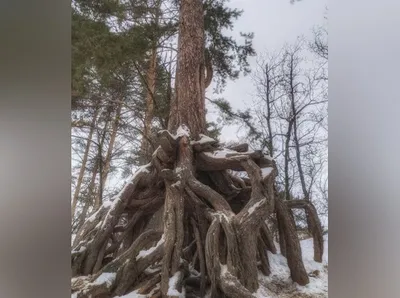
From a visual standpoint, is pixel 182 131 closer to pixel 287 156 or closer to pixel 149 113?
pixel 149 113

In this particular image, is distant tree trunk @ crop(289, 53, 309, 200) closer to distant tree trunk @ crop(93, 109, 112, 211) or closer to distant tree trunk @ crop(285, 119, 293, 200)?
distant tree trunk @ crop(285, 119, 293, 200)

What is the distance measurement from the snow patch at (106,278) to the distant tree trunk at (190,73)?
0.83m

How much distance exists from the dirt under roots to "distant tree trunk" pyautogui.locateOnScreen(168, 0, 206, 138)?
0.07m

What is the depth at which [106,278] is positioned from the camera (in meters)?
1.66

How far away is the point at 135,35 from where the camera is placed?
1678 mm

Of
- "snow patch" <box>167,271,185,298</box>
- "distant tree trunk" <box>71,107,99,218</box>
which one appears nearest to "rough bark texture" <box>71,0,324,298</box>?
"snow patch" <box>167,271,185,298</box>

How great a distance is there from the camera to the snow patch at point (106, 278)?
1653 mm

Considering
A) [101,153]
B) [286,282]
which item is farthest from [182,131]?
[286,282]

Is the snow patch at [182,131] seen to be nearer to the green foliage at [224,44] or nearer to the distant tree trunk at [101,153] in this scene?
the green foliage at [224,44]

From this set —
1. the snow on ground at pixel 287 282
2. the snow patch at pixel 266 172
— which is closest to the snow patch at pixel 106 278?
the snow on ground at pixel 287 282

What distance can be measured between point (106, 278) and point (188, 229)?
0.50 metres
